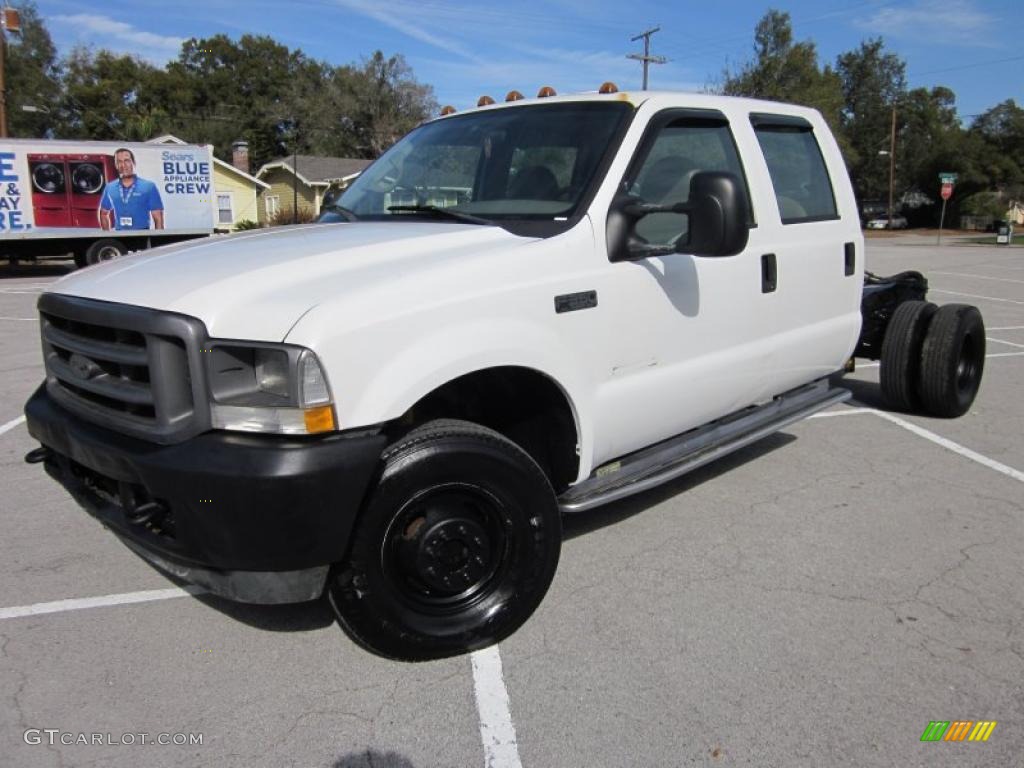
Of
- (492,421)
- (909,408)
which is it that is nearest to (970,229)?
(909,408)

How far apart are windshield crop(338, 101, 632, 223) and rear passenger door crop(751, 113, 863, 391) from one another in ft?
3.80

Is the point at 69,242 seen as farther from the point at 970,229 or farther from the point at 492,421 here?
the point at 970,229

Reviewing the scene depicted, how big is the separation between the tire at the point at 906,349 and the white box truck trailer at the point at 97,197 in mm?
20402

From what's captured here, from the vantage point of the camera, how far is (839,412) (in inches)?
249

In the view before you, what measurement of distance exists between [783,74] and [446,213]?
199ft

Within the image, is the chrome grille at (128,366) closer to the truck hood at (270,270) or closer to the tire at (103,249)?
the truck hood at (270,270)

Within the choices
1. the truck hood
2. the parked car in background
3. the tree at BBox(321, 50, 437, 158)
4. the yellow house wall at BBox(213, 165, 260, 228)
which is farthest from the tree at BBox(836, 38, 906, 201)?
the truck hood

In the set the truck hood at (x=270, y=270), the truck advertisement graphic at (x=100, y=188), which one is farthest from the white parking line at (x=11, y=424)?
the truck advertisement graphic at (x=100, y=188)

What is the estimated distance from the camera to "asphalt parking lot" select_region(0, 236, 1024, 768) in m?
2.47

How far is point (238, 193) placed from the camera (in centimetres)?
3859

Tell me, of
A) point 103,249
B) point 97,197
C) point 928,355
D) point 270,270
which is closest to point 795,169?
point 928,355

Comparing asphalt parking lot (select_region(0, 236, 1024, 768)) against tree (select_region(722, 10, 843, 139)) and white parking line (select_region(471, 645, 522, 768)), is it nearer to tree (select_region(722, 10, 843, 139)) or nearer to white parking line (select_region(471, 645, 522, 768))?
white parking line (select_region(471, 645, 522, 768))

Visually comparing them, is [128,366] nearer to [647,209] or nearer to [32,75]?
[647,209]

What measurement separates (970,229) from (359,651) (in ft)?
229
